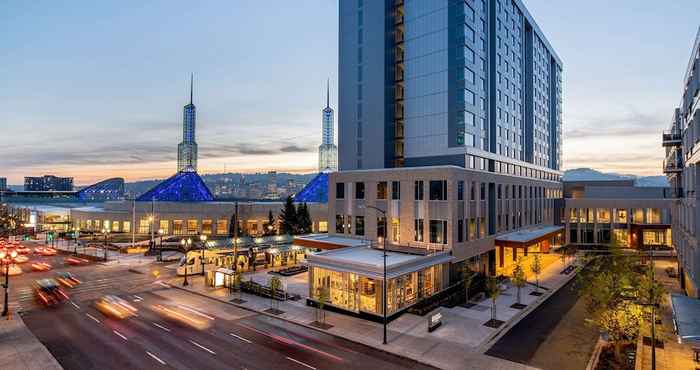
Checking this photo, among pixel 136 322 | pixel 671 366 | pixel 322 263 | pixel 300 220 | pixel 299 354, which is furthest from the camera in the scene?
pixel 300 220

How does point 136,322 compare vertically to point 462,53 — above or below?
below

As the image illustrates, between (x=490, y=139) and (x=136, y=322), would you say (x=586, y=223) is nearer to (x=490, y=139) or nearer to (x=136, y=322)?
(x=490, y=139)

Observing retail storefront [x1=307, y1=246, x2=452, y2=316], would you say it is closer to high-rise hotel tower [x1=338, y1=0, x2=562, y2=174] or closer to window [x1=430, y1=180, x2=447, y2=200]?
window [x1=430, y1=180, x2=447, y2=200]

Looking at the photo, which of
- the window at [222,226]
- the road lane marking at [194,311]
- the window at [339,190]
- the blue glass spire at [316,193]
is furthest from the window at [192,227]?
the road lane marking at [194,311]

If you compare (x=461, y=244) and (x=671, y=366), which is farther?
(x=461, y=244)

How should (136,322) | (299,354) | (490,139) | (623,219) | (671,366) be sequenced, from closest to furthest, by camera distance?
(671,366) → (299,354) → (136,322) → (490,139) → (623,219)

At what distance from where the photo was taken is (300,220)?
284 ft

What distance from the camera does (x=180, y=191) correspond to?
118188 mm

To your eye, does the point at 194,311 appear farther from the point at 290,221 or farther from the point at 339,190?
the point at 290,221

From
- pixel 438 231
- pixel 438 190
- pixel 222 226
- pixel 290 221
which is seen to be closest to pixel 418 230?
pixel 438 231

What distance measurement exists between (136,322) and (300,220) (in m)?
55.9

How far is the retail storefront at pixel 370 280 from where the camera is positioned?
105ft

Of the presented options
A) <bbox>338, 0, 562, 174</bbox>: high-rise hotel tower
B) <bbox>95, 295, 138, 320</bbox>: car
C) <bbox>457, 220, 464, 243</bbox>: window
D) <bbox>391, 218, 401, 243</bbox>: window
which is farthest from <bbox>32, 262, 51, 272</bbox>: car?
<bbox>457, 220, 464, 243</bbox>: window

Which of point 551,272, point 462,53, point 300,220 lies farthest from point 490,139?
point 300,220
